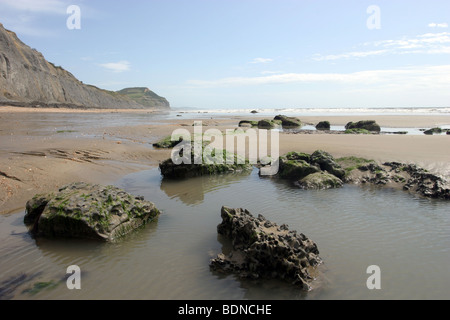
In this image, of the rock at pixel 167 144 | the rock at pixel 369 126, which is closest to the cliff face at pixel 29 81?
the rock at pixel 167 144

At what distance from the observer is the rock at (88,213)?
203 inches

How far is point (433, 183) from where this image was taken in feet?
26.2

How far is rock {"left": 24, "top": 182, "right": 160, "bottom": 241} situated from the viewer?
203 inches

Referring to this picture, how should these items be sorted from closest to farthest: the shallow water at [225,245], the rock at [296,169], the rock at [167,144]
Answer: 1. the shallow water at [225,245]
2. the rock at [296,169]
3. the rock at [167,144]

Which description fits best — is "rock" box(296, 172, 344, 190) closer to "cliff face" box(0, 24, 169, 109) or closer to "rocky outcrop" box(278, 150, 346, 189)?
"rocky outcrop" box(278, 150, 346, 189)

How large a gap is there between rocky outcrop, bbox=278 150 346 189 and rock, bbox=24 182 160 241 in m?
4.60

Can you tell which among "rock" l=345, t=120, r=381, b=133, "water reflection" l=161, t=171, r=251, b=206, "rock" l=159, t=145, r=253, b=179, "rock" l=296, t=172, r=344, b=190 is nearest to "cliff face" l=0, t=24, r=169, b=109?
"rock" l=159, t=145, r=253, b=179

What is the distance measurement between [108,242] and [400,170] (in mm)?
8501

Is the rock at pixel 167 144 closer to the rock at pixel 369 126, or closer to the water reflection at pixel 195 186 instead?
the water reflection at pixel 195 186

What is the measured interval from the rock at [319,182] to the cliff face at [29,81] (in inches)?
1785
